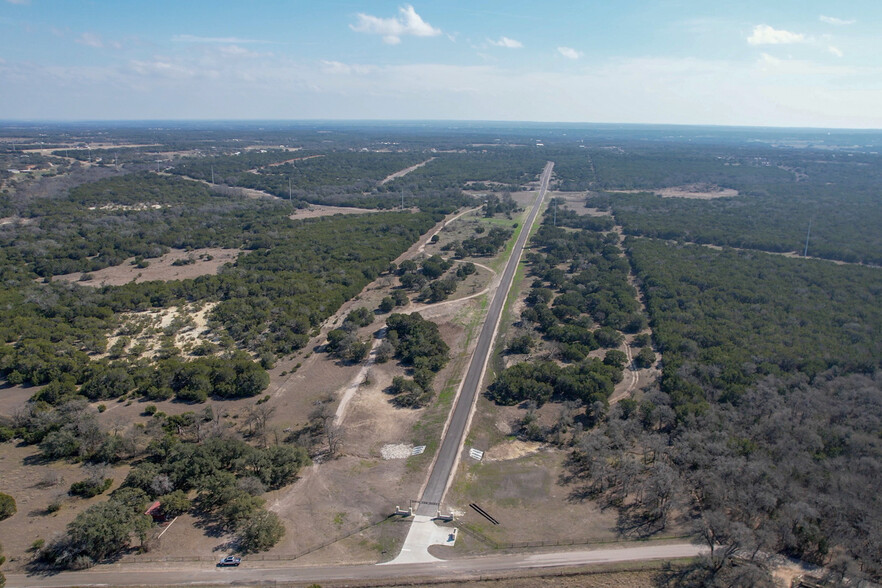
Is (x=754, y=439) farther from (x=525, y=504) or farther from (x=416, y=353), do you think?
(x=416, y=353)

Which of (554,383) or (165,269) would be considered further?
(165,269)

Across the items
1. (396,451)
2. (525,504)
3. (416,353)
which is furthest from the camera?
(416,353)

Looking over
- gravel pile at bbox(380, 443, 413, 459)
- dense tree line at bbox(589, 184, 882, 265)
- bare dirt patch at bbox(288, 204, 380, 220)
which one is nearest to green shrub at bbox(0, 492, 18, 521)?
gravel pile at bbox(380, 443, 413, 459)

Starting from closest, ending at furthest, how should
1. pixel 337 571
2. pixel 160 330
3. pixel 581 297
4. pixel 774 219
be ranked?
pixel 337 571
pixel 160 330
pixel 581 297
pixel 774 219

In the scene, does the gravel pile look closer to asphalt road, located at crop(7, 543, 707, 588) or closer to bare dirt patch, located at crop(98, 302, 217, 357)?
asphalt road, located at crop(7, 543, 707, 588)

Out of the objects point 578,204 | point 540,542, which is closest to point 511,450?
point 540,542

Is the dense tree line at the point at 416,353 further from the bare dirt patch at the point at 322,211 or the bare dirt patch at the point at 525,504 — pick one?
the bare dirt patch at the point at 322,211

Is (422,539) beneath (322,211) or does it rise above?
beneath
